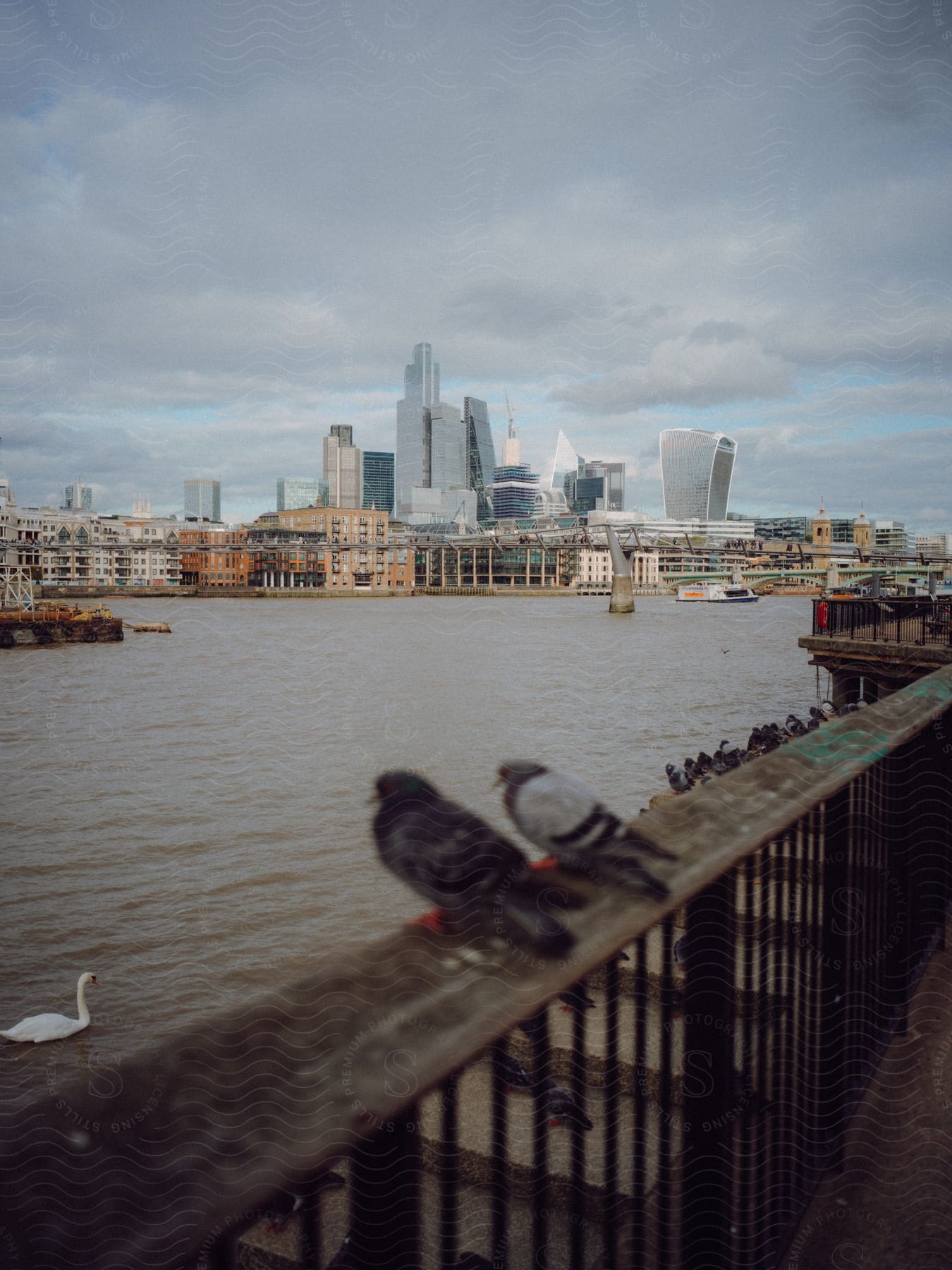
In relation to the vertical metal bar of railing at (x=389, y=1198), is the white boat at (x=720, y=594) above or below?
below

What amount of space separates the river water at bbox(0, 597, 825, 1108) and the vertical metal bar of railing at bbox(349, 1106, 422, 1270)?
2457 mm

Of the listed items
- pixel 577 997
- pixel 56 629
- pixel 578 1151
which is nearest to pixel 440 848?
pixel 578 1151

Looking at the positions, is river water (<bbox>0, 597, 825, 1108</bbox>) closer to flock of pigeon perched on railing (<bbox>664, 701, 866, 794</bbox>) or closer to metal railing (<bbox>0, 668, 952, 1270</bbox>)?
flock of pigeon perched on railing (<bbox>664, 701, 866, 794</bbox>)

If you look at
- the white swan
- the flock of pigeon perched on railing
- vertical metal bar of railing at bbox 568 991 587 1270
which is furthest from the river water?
vertical metal bar of railing at bbox 568 991 587 1270

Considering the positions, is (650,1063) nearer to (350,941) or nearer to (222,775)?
(350,941)

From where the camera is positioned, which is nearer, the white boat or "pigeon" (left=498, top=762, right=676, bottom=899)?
"pigeon" (left=498, top=762, right=676, bottom=899)

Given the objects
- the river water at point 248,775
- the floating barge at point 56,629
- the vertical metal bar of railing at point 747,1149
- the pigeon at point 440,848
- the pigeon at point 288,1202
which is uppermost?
the pigeon at point 288,1202

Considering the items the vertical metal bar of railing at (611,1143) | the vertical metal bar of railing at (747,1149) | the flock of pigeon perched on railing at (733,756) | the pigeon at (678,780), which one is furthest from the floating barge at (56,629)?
the vertical metal bar of railing at (611,1143)

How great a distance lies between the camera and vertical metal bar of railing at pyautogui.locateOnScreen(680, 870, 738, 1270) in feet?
4.11

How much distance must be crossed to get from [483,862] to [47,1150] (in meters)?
2.59

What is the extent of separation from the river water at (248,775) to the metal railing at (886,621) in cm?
209

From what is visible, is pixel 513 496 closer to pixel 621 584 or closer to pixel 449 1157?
pixel 621 584

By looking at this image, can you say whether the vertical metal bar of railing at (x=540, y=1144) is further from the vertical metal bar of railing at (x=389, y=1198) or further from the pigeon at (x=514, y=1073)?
the vertical metal bar of railing at (x=389, y=1198)

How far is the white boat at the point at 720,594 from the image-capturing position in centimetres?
6862
